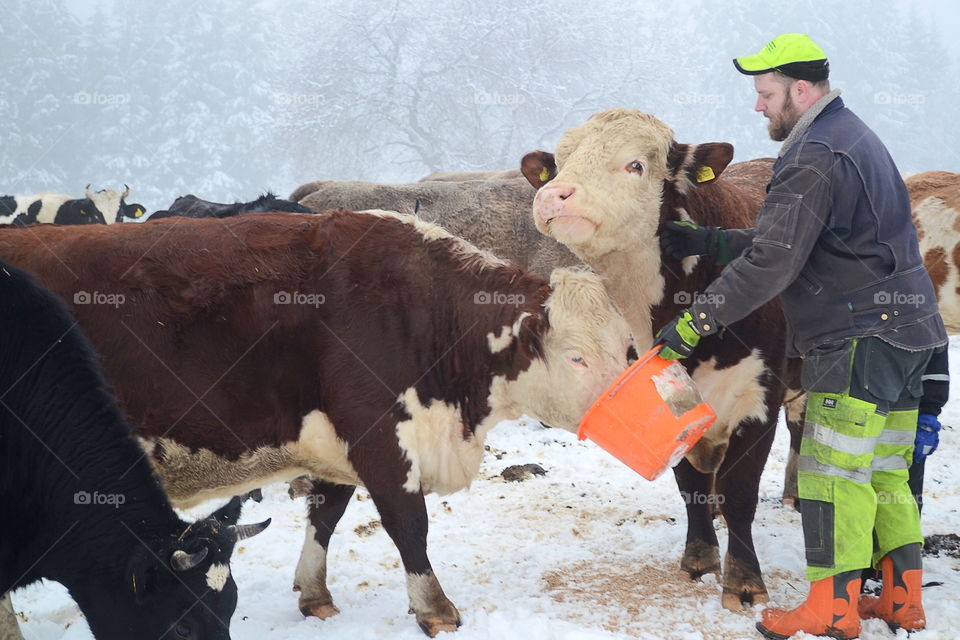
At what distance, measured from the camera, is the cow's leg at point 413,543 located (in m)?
3.80

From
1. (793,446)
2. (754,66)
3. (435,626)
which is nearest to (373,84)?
(793,446)

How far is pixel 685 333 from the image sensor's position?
11.2 feet

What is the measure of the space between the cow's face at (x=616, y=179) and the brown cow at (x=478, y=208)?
5011mm

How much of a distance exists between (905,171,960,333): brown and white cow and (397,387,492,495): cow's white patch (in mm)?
4321

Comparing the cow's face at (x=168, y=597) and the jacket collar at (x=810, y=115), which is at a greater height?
the jacket collar at (x=810, y=115)

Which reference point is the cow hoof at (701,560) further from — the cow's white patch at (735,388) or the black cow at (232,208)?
the black cow at (232,208)

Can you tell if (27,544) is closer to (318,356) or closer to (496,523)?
(318,356)

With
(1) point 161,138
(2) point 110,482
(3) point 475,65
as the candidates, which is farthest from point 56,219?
(1) point 161,138

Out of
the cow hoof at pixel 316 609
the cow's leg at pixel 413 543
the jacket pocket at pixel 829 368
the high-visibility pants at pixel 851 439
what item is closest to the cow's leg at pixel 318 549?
the cow hoof at pixel 316 609

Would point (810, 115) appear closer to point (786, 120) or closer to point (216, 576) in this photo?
point (786, 120)

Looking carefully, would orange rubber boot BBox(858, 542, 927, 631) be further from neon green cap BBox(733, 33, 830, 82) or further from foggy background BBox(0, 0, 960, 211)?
foggy background BBox(0, 0, 960, 211)

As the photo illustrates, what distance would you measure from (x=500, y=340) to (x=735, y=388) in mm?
1213

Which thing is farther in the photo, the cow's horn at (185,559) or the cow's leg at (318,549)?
the cow's leg at (318,549)

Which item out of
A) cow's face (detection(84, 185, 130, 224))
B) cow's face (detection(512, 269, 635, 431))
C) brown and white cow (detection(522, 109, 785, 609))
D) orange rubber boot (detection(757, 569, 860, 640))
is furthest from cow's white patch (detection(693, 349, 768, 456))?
cow's face (detection(84, 185, 130, 224))
